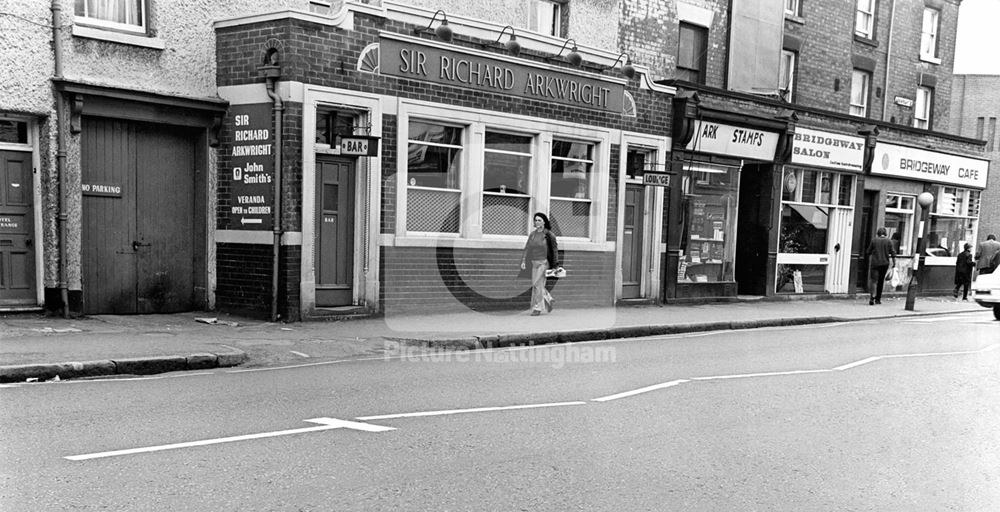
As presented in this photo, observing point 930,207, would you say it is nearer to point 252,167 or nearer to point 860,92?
point 860,92

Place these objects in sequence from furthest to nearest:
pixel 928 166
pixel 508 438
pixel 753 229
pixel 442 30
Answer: pixel 928 166
pixel 753 229
pixel 442 30
pixel 508 438

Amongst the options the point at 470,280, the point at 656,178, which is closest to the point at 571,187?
the point at 656,178

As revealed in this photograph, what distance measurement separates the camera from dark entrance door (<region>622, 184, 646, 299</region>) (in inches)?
771

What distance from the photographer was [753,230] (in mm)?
23094

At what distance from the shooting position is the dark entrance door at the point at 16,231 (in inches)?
484

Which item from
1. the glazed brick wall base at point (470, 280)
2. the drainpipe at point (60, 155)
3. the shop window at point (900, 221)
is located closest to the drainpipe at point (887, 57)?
the shop window at point (900, 221)

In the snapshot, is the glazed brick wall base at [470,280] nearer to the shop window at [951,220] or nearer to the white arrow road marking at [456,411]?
the white arrow road marking at [456,411]

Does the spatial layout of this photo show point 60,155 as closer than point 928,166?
Yes

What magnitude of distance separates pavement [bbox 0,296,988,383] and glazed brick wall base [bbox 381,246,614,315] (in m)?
0.31

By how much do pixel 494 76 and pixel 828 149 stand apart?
38.9ft

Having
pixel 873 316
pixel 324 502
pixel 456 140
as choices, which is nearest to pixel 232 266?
pixel 456 140

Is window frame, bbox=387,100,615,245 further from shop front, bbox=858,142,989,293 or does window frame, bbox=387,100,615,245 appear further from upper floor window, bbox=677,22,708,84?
shop front, bbox=858,142,989,293

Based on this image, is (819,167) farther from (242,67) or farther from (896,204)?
(242,67)

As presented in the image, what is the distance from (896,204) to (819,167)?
449cm
